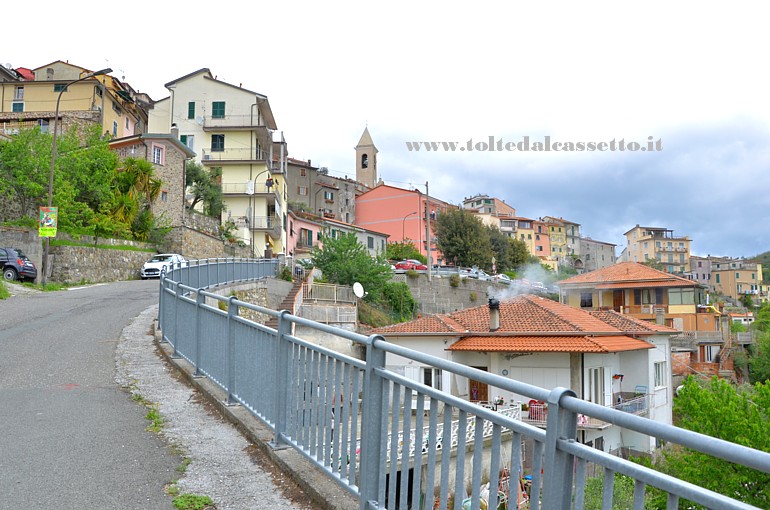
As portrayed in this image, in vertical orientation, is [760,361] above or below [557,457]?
below

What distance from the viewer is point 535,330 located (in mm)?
27891

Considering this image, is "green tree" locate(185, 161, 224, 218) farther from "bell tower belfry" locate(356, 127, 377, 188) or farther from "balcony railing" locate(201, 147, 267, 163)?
"bell tower belfry" locate(356, 127, 377, 188)

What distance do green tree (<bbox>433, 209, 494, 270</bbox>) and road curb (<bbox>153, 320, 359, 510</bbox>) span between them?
66573 millimetres

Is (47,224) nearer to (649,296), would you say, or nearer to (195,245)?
(195,245)

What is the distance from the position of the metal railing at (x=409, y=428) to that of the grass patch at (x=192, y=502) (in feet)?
2.56

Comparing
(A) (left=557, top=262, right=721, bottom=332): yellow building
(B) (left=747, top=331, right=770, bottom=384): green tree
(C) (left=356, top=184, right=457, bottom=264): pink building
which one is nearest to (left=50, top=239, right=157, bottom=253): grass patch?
(A) (left=557, top=262, right=721, bottom=332): yellow building

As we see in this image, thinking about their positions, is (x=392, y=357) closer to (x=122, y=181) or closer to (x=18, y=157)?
(x=18, y=157)

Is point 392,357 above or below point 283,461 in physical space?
above

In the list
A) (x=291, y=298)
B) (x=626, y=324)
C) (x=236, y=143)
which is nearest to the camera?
(x=291, y=298)

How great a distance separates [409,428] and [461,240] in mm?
70936

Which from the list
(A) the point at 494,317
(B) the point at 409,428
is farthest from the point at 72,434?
(A) the point at 494,317

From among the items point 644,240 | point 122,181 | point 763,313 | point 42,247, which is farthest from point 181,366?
point 644,240

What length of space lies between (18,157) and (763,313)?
8289 centimetres

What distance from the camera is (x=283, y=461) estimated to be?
4.97m
